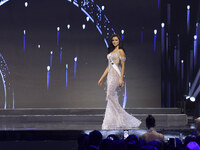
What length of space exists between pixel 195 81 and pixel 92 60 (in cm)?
217

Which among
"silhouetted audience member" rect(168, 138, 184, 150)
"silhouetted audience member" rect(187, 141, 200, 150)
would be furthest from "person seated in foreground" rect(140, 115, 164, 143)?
"silhouetted audience member" rect(187, 141, 200, 150)

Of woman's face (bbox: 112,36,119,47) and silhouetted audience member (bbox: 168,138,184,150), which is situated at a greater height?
woman's face (bbox: 112,36,119,47)

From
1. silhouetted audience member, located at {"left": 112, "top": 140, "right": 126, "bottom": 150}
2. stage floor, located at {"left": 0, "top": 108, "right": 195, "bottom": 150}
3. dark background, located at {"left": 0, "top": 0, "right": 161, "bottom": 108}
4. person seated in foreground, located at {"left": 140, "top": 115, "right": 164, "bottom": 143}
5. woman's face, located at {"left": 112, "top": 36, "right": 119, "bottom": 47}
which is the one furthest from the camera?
dark background, located at {"left": 0, "top": 0, "right": 161, "bottom": 108}

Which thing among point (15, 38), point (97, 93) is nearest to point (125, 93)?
point (97, 93)

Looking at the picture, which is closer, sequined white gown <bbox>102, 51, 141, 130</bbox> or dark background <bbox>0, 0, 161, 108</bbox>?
sequined white gown <bbox>102, 51, 141, 130</bbox>

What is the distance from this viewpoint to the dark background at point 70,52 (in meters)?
8.67

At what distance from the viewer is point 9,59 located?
871cm

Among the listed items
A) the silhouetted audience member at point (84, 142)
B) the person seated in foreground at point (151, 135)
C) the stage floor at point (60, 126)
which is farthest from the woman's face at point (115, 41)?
the silhouetted audience member at point (84, 142)

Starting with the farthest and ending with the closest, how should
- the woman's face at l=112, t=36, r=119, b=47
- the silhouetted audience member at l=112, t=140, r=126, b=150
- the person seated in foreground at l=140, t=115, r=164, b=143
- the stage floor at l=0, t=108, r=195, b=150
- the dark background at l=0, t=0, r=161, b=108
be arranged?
the dark background at l=0, t=0, r=161, b=108 < the woman's face at l=112, t=36, r=119, b=47 < the stage floor at l=0, t=108, r=195, b=150 < the person seated in foreground at l=140, t=115, r=164, b=143 < the silhouetted audience member at l=112, t=140, r=126, b=150

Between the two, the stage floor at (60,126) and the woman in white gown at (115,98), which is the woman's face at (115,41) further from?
the stage floor at (60,126)

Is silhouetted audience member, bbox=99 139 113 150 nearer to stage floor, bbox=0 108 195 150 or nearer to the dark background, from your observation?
stage floor, bbox=0 108 195 150

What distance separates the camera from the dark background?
867cm

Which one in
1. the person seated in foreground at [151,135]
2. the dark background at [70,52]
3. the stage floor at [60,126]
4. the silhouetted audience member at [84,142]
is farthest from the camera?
the dark background at [70,52]

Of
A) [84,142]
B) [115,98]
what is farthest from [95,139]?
[115,98]
